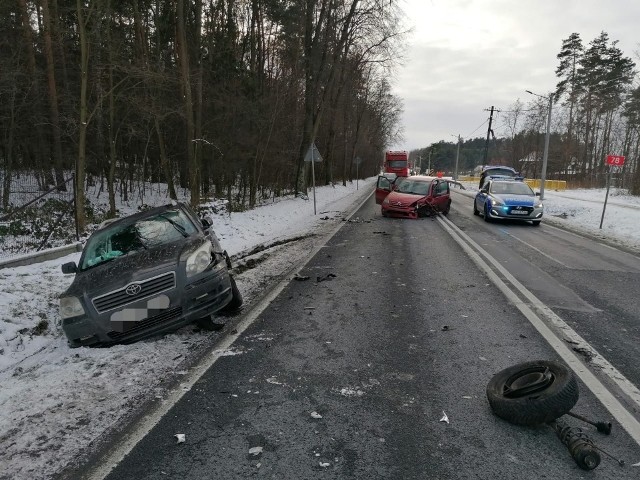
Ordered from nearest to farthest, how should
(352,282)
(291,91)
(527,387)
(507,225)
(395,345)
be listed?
(527,387) < (395,345) < (352,282) < (507,225) < (291,91)

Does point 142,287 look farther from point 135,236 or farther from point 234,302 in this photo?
A: point 234,302

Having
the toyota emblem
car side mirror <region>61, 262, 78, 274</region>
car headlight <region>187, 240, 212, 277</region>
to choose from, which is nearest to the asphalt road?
car headlight <region>187, 240, 212, 277</region>

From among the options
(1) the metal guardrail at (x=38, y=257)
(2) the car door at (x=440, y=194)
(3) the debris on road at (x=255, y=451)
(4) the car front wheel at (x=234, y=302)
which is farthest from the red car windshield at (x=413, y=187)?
(3) the debris on road at (x=255, y=451)

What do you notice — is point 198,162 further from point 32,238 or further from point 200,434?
point 200,434

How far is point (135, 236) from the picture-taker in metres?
5.62

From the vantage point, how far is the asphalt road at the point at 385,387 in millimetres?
2850

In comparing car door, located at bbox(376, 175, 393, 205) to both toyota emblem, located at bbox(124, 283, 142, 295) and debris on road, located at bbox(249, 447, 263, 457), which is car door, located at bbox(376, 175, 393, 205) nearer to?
toyota emblem, located at bbox(124, 283, 142, 295)

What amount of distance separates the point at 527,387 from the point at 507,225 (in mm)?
13957

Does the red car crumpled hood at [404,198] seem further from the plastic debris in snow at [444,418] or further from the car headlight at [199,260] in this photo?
the plastic debris in snow at [444,418]

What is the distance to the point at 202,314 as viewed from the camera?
489cm

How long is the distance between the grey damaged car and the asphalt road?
25.7 inches

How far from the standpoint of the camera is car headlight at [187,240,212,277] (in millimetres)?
4910

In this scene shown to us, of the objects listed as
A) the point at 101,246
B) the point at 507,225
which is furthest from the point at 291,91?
the point at 101,246

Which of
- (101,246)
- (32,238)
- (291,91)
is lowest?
(32,238)
